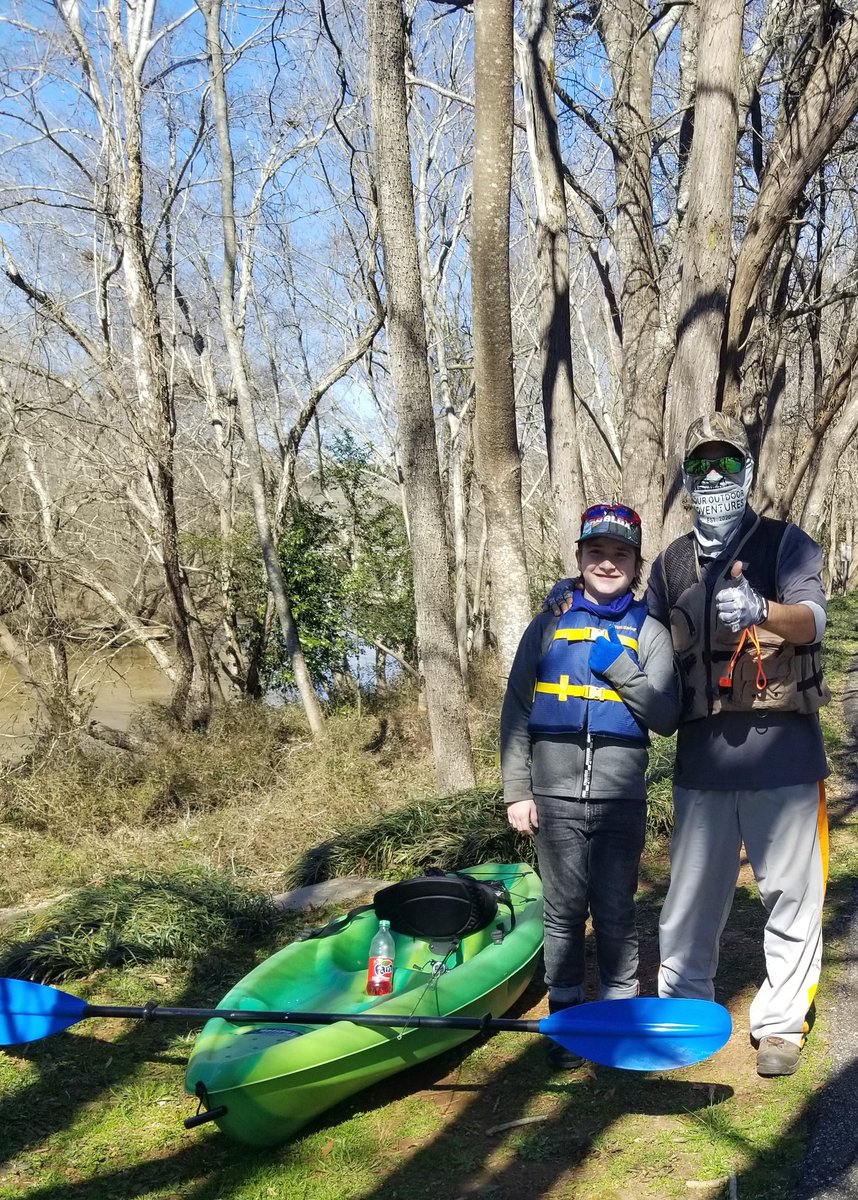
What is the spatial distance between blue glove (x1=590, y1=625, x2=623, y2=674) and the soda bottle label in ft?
5.77

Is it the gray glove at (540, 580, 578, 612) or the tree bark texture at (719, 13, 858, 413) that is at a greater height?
the tree bark texture at (719, 13, 858, 413)

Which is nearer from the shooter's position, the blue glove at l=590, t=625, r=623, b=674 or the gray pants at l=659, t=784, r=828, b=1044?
the gray pants at l=659, t=784, r=828, b=1044

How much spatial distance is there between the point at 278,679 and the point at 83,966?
35.2 feet

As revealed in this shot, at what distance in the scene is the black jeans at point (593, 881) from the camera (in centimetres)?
371

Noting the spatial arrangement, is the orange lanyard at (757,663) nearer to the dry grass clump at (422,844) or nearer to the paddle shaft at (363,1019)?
the paddle shaft at (363,1019)

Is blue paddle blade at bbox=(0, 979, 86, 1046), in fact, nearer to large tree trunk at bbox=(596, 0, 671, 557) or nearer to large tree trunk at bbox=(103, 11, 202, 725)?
large tree trunk at bbox=(596, 0, 671, 557)

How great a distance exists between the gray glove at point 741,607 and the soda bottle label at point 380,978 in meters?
2.30

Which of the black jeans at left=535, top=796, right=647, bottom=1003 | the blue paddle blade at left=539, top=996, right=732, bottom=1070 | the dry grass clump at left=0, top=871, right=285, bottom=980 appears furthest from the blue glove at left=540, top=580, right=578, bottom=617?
the dry grass clump at left=0, top=871, right=285, bottom=980

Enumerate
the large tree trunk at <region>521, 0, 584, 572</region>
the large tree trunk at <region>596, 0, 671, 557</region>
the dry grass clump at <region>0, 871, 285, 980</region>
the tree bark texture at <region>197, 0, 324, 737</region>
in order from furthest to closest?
the tree bark texture at <region>197, 0, 324, 737</region>, the large tree trunk at <region>596, 0, 671, 557</region>, the large tree trunk at <region>521, 0, 584, 572</region>, the dry grass clump at <region>0, 871, 285, 980</region>

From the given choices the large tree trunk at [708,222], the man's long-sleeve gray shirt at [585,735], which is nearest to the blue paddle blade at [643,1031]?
the man's long-sleeve gray shirt at [585,735]

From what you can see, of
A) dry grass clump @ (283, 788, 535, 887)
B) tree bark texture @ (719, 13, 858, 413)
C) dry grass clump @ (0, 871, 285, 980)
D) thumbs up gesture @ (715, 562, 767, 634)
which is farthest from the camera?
tree bark texture @ (719, 13, 858, 413)

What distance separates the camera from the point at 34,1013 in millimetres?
4031

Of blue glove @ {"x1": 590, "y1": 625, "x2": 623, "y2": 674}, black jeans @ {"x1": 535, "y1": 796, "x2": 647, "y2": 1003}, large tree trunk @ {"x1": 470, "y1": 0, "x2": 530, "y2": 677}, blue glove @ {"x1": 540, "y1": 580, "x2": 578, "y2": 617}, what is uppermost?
large tree trunk @ {"x1": 470, "y1": 0, "x2": 530, "y2": 677}

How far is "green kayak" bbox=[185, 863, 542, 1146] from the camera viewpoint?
338 cm
